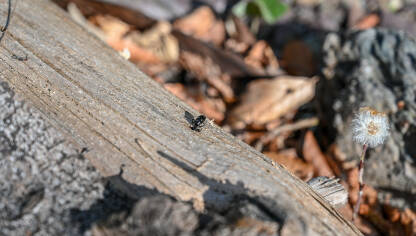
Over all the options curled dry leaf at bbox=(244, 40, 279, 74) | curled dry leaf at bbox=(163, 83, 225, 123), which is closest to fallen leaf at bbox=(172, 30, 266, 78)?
curled dry leaf at bbox=(244, 40, 279, 74)

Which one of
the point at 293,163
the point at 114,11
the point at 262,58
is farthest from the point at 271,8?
the point at 293,163

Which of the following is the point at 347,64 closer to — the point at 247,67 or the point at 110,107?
the point at 247,67

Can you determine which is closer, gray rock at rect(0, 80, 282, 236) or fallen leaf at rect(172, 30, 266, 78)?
gray rock at rect(0, 80, 282, 236)

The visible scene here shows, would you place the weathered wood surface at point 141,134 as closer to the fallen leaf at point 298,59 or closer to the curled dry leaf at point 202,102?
the curled dry leaf at point 202,102

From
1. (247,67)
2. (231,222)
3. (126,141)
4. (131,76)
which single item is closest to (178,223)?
(231,222)

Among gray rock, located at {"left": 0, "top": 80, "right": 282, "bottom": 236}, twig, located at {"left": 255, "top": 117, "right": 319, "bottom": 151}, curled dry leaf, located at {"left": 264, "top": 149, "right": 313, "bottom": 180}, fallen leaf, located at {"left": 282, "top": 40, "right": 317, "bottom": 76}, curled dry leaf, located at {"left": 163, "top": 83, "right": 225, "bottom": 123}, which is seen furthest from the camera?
fallen leaf, located at {"left": 282, "top": 40, "right": 317, "bottom": 76}

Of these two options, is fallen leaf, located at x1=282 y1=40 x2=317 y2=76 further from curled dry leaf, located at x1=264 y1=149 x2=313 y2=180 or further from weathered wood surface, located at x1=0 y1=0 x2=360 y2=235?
weathered wood surface, located at x1=0 y1=0 x2=360 y2=235

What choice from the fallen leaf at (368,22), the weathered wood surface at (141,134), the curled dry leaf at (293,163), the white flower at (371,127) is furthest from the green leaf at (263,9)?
the weathered wood surface at (141,134)
